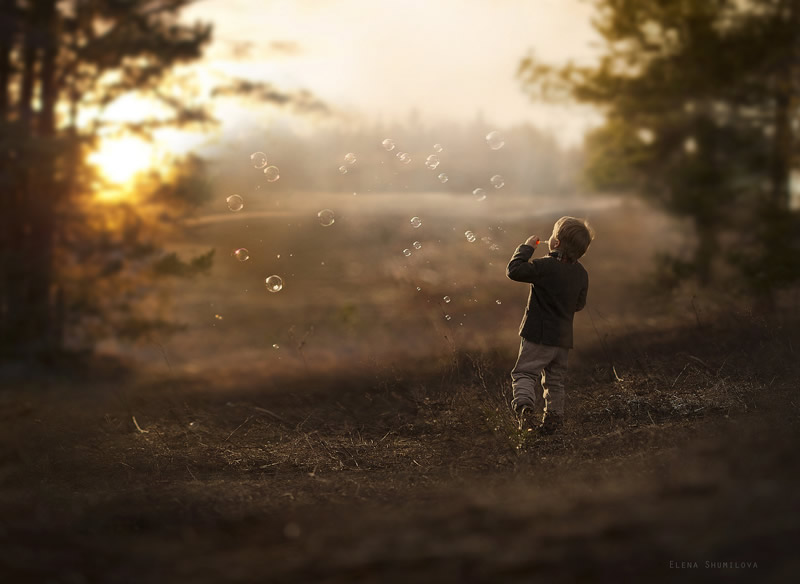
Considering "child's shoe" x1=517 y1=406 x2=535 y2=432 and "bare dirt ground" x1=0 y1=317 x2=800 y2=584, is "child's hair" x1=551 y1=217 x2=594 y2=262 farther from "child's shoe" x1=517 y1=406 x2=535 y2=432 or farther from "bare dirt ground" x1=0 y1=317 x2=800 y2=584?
"bare dirt ground" x1=0 y1=317 x2=800 y2=584

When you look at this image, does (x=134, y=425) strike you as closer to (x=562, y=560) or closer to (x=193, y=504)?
(x=193, y=504)

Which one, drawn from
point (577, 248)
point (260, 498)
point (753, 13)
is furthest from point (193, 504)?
point (753, 13)

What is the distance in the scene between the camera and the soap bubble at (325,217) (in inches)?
338

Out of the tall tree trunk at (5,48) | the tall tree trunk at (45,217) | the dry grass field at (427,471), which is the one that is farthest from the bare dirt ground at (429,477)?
the tall tree trunk at (5,48)

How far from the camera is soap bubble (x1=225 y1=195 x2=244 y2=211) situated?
28.5 ft

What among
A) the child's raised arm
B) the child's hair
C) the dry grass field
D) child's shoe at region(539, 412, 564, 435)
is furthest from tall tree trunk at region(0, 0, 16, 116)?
child's shoe at region(539, 412, 564, 435)

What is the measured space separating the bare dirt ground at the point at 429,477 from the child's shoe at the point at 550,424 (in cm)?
11

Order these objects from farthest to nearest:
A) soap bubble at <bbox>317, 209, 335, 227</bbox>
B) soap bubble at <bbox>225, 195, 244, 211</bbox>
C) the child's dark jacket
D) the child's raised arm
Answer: soap bubble at <bbox>225, 195, 244, 211</bbox> → soap bubble at <bbox>317, 209, 335, 227</bbox> → the child's dark jacket → the child's raised arm

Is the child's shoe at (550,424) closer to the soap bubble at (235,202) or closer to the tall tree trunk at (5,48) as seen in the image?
the soap bubble at (235,202)

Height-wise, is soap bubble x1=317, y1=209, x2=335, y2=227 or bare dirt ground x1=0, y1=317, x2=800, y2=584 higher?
soap bubble x1=317, y1=209, x2=335, y2=227

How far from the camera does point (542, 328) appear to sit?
6.44 m

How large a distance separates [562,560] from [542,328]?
3.33 metres

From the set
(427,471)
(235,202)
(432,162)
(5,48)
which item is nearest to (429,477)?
(427,471)

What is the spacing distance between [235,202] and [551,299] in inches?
157
